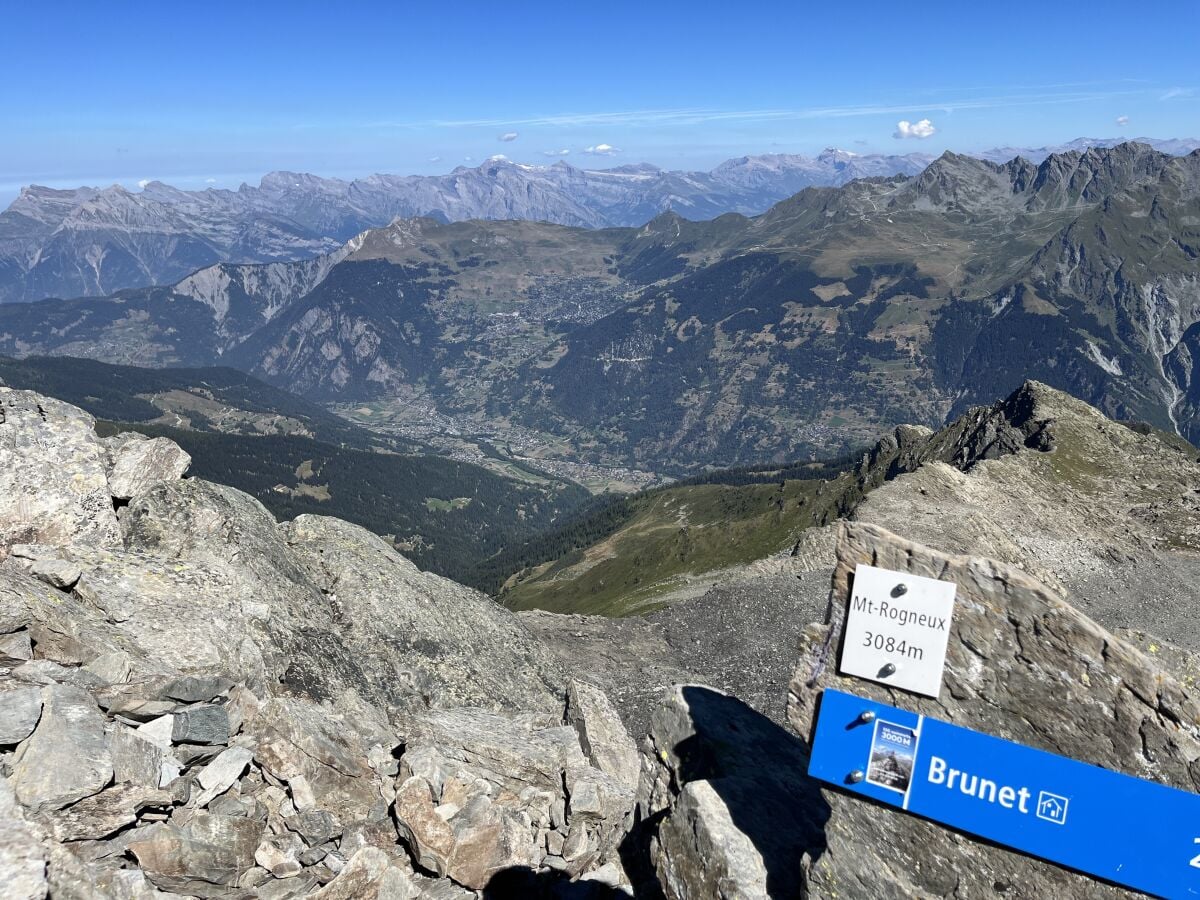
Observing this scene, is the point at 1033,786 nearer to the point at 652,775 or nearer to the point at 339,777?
the point at 652,775

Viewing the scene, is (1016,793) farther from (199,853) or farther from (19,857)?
(19,857)

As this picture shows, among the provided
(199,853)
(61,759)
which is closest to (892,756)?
(199,853)

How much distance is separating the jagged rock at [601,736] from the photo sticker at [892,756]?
14092 mm

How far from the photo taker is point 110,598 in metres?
27.5

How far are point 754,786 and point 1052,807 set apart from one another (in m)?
7.27

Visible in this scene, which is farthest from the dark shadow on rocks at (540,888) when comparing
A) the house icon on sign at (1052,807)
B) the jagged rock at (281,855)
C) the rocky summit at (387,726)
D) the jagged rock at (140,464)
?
the jagged rock at (140,464)

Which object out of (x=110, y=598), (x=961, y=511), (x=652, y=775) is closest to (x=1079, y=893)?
(x=652, y=775)

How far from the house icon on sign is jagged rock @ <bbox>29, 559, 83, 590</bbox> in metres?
30.6

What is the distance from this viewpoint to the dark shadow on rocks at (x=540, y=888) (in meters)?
18.4

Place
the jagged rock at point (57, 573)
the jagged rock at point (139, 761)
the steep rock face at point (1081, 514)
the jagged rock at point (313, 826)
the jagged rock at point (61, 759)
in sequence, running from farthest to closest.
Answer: the steep rock face at point (1081, 514)
the jagged rock at point (57, 573)
the jagged rock at point (313, 826)
the jagged rock at point (139, 761)
the jagged rock at point (61, 759)

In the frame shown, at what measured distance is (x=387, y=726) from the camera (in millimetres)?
27297

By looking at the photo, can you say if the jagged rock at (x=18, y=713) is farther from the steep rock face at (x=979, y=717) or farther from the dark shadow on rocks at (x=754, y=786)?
the steep rock face at (x=979, y=717)

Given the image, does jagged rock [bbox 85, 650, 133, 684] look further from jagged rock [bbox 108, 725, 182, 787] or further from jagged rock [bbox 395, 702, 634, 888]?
jagged rock [bbox 395, 702, 634, 888]

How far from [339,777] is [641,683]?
27.8m
